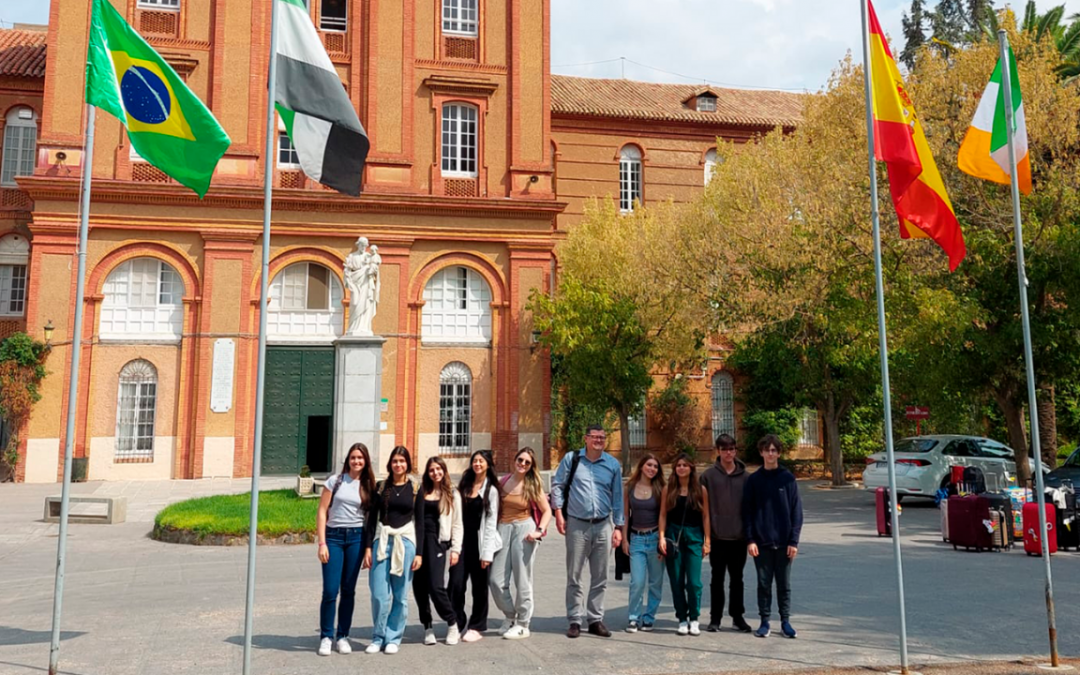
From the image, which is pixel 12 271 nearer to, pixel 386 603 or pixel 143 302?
pixel 143 302

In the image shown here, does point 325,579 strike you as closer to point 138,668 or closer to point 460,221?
point 138,668

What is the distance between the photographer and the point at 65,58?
25562 mm

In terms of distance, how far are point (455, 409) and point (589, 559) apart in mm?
19941

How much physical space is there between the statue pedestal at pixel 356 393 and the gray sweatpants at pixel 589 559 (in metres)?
10.6

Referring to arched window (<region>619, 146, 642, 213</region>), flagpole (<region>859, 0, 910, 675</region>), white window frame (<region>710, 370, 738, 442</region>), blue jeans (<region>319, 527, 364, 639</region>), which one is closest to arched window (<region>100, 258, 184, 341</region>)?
arched window (<region>619, 146, 642, 213</region>)

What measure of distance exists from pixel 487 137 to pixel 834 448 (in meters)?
14.5

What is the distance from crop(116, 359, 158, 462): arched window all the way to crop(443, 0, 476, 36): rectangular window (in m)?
14.5

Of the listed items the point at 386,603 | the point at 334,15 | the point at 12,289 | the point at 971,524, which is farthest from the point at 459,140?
the point at 386,603

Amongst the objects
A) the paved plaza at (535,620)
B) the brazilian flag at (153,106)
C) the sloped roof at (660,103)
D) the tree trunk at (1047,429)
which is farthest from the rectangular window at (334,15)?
the tree trunk at (1047,429)

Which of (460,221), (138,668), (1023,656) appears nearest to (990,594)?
(1023,656)

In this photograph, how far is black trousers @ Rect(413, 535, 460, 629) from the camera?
717 cm

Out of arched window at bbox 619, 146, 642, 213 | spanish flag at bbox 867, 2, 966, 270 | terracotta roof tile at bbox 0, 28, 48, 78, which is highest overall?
terracotta roof tile at bbox 0, 28, 48, 78

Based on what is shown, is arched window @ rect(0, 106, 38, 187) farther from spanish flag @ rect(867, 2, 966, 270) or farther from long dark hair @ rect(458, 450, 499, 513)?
spanish flag @ rect(867, 2, 966, 270)

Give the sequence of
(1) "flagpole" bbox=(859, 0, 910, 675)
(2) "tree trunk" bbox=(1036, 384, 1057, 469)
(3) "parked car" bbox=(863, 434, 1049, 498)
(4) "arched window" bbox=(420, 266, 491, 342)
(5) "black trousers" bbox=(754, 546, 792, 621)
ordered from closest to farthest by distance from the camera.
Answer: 1. (1) "flagpole" bbox=(859, 0, 910, 675)
2. (5) "black trousers" bbox=(754, 546, 792, 621)
3. (3) "parked car" bbox=(863, 434, 1049, 498)
4. (2) "tree trunk" bbox=(1036, 384, 1057, 469)
5. (4) "arched window" bbox=(420, 266, 491, 342)
